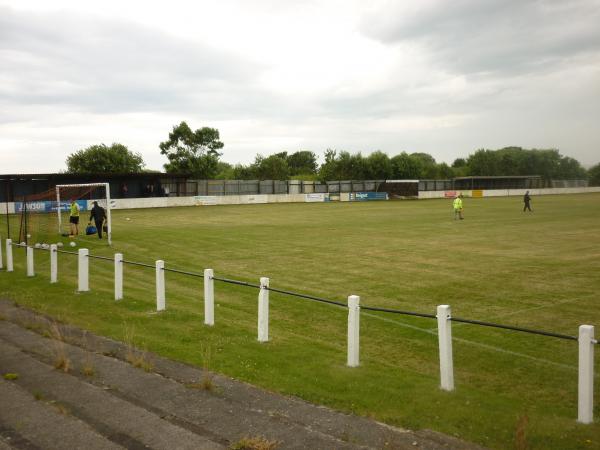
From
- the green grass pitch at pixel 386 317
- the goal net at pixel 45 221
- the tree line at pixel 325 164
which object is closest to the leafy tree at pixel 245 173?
the tree line at pixel 325 164

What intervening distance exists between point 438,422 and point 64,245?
77.5 feet

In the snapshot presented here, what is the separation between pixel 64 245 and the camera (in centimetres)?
2577

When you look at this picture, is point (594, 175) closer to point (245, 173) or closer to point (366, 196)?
point (366, 196)

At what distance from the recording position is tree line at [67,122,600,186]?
87.8m

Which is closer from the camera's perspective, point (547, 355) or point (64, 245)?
point (547, 355)

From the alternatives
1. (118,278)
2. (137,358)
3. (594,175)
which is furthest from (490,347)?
→ (594,175)

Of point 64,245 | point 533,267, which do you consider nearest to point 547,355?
point 533,267

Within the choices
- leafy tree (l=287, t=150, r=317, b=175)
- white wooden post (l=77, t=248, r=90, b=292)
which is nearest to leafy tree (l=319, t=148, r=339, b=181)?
leafy tree (l=287, t=150, r=317, b=175)

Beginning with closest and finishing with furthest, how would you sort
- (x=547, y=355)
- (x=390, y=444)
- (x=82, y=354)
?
1. (x=390, y=444)
2. (x=82, y=354)
3. (x=547, y=355)

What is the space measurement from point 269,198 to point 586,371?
64175 millimetres

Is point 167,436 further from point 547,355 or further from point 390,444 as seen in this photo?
point 547,355

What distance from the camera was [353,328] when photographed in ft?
26.3

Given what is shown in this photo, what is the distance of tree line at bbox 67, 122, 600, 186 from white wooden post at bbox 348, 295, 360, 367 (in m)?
72.5

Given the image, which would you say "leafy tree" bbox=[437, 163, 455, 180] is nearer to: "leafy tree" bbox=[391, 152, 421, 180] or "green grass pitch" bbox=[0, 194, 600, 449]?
"leafy tree" bbox=[391, 152, 421, 180]
